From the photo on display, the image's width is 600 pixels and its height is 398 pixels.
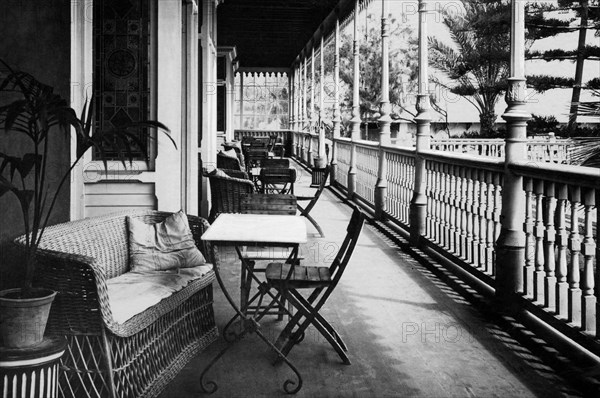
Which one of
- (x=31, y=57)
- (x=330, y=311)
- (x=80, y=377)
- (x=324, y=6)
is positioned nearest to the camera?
(x=80, y=377)

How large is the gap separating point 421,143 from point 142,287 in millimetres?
4129

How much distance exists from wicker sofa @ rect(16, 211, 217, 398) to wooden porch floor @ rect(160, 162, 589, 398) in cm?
14

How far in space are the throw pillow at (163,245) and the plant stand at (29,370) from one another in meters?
1.33

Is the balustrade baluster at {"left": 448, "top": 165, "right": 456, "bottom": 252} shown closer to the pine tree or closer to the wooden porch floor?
the wooden porch floor

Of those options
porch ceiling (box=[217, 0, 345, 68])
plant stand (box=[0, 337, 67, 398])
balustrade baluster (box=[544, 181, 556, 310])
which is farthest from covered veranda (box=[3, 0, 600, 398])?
porch ceiling (box=[217, 0, 345, 68])

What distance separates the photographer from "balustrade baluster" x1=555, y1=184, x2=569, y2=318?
3611 millimetres

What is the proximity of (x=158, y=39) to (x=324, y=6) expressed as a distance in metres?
8.54

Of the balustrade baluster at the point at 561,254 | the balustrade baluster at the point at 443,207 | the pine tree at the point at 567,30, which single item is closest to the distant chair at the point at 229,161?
the balustrade baluster at the point at 443,207

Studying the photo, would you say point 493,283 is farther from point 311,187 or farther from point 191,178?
point 311,187

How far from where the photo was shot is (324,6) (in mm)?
12797

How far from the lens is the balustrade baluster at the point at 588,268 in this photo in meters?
3.33

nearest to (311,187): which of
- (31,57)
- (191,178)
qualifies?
(191,178)

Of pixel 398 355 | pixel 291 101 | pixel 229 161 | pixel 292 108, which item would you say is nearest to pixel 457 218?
pixel 398 355

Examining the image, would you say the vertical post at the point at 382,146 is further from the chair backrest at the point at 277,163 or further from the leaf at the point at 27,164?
the leaf at the point at 27,164
